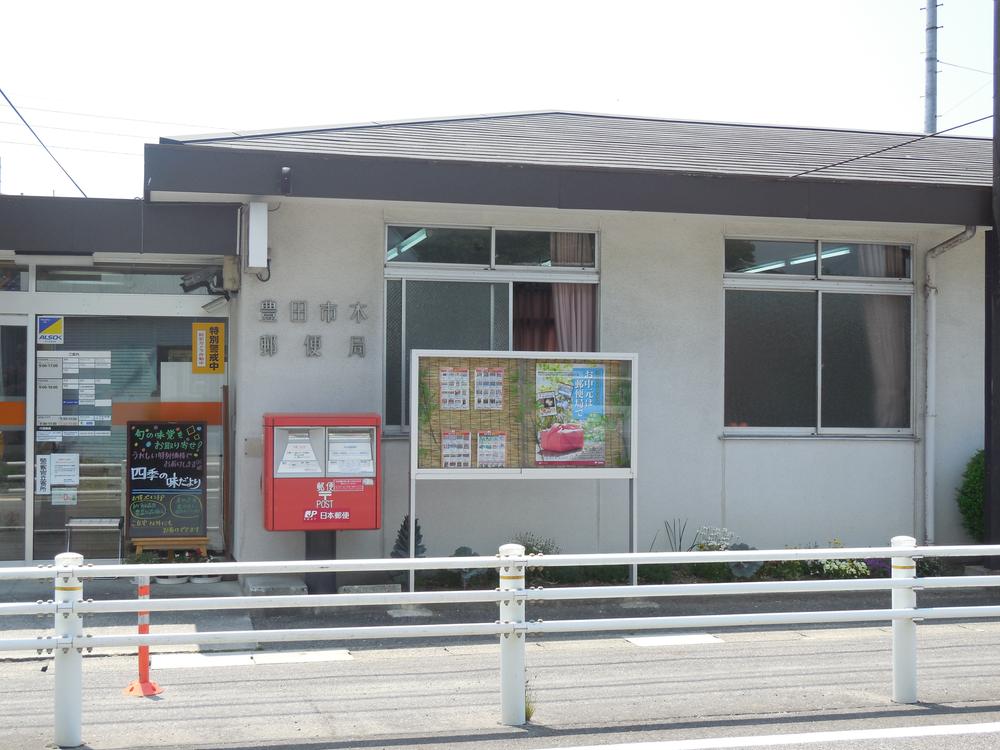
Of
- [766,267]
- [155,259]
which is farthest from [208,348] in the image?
[766,267]

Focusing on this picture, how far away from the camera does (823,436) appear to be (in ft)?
39.8

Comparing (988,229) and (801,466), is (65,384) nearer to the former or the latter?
(801,466)

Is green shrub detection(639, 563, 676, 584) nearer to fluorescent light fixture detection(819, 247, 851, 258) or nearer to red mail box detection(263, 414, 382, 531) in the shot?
red mail box detection(263, 414, 382, 531)

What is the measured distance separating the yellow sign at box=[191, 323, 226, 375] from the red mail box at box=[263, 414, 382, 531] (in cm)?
214

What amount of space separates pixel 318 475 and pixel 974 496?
681cm

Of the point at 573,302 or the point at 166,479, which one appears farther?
the point at 166,479

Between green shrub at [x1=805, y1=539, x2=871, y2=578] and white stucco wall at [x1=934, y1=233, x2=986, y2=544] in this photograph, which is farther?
white stucco wall at [x1=934, y1=233, x2=986, y2=544]

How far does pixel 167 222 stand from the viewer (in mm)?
10859

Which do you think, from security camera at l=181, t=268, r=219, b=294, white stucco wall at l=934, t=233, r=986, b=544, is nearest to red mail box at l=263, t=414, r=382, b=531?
security camera at l=181, t=268, r=219, b=294

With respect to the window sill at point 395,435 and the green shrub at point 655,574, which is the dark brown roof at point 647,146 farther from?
the green shrub at point 655,574

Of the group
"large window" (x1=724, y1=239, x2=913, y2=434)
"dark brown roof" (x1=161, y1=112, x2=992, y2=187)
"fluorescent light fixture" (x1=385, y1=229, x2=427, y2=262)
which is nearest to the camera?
"dark brown roof" (x1=161, y1=112, x2=992, y2=187)

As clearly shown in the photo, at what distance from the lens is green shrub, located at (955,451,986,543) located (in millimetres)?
11914

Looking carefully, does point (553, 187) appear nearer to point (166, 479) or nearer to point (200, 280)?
point (200, 280)

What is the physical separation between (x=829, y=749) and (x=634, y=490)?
5058mm
